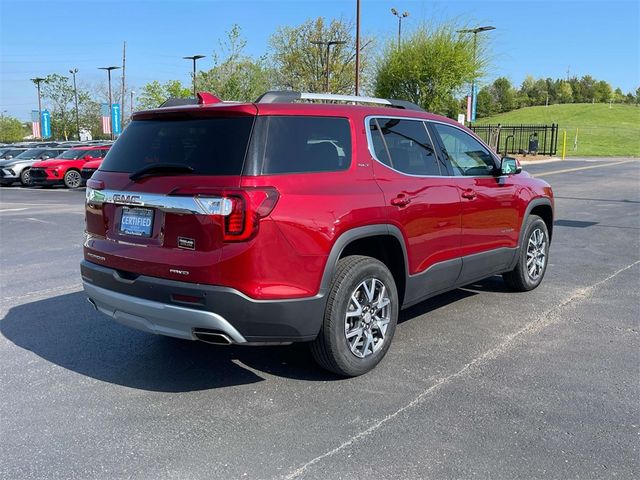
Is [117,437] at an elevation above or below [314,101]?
below

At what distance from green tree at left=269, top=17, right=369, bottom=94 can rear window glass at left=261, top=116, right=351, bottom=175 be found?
3495 cm

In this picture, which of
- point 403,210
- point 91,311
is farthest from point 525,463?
point 91,311

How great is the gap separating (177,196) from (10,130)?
81.6 meters

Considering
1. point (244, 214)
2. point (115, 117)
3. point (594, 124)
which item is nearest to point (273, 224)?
point (244, 214)

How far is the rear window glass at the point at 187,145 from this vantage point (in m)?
3.50


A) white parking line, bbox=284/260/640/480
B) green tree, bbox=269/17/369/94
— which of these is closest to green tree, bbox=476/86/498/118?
green tree, bbox=269/17/369/94

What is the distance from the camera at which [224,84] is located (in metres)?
40.0

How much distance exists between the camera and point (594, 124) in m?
75.0

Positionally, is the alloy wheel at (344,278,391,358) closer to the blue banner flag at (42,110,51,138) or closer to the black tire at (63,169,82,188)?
the black tire at (63,169,82,188)

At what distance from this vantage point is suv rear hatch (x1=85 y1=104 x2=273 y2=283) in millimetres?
3375

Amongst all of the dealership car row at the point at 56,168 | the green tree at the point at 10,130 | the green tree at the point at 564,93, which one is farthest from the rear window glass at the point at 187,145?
the green tree at the point at 564,93

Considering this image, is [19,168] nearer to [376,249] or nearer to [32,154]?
[32,154]

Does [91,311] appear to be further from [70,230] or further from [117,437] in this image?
[70,230]

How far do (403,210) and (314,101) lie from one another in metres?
1.03
